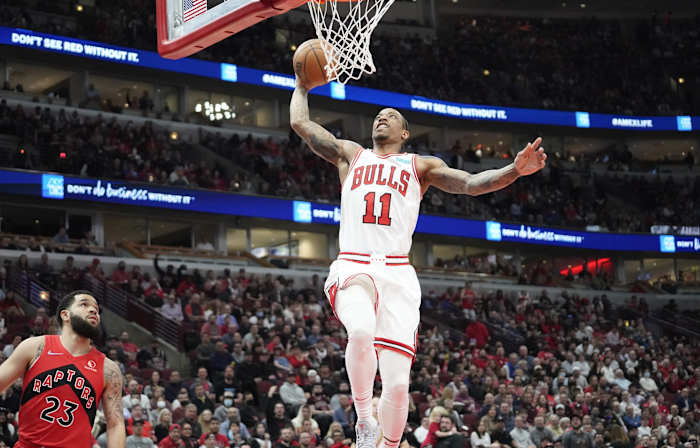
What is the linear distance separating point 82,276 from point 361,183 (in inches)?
610

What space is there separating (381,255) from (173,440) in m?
6.92

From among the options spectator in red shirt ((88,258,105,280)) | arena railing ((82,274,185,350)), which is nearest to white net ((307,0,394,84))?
arena railing ((82,274,185,350))

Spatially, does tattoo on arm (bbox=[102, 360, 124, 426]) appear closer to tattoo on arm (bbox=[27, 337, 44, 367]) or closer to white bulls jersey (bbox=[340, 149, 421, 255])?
tattoo on arm (bbox=[27, 337, 44, 367])

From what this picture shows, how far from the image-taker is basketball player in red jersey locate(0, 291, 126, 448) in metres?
5.98

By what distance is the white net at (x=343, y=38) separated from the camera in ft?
23.7

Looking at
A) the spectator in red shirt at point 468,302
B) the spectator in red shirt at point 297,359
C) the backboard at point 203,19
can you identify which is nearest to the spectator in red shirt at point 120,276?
the spectator in red shirt at point 297,359

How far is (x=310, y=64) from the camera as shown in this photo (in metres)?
6.99

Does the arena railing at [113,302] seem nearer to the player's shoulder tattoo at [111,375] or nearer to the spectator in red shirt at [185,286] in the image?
the spectator in red shirt at [185,286]

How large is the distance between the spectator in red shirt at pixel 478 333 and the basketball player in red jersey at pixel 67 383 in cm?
1813

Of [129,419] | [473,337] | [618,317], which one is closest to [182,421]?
[129,419]

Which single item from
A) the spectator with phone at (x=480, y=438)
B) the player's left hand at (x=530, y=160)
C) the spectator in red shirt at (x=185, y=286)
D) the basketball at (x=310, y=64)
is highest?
the basketball at (x=310, y=64)

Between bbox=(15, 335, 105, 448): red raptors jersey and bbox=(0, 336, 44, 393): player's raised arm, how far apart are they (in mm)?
38

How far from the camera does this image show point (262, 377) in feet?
54.4

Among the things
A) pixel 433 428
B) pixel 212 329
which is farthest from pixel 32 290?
pixel 433 428
